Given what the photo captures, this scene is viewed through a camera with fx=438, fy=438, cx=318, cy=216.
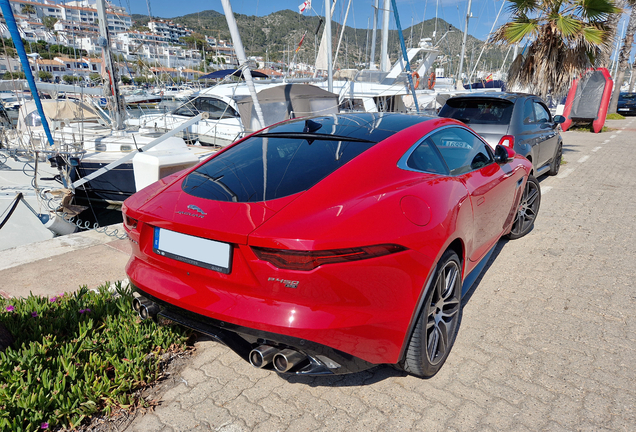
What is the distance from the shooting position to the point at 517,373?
8.87ft

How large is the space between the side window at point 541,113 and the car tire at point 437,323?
5.36m

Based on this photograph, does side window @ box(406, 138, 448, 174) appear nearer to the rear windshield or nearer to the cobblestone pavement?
the rear windshield

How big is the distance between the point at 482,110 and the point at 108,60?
8.07 m

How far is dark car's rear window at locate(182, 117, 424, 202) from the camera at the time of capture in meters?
2.37

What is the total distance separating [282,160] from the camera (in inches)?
105

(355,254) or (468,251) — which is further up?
(355,254)

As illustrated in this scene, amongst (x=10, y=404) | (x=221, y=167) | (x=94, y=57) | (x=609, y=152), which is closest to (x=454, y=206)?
(x=221, y=167)

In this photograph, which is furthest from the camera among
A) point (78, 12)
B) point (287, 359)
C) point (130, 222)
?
point (78, 12)

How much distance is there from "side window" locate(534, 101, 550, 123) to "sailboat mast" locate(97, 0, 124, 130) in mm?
8363

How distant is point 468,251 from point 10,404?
2.77 meters

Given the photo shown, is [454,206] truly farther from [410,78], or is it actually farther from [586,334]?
[410,78]

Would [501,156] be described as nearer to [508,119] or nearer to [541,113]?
[508,119]

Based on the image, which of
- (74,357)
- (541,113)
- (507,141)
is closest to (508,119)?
(507,141)

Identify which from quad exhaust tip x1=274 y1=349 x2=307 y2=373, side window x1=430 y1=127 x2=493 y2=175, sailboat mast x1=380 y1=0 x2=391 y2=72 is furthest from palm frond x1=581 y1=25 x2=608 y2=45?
quad exhaust tip x1=274 y1=349 x2=307 y2=373
